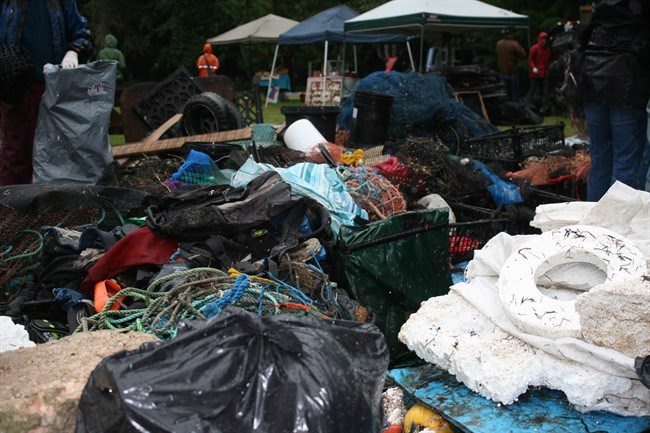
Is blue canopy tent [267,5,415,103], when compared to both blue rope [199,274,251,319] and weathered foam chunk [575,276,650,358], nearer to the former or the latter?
blue rope [199,274,251,319]

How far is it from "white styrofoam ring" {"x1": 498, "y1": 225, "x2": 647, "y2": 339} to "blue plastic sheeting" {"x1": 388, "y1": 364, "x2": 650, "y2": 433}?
0.88 ft

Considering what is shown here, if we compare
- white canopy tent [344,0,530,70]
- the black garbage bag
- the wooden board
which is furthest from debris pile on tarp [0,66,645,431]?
white canopy tent [344,0,530,70]

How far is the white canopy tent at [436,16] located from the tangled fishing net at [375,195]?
33.6ft

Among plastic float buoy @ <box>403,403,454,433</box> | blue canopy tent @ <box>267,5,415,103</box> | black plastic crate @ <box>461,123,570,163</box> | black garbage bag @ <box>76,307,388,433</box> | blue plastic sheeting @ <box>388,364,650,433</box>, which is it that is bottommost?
plastic float buoy @ <box>403,403,454,433</box>

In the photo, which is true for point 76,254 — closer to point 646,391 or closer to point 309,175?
point 309,175

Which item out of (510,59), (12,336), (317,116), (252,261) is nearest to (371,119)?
(317,116)

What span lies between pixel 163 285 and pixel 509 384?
1697 mm

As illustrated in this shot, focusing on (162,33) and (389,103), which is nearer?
(389,103)

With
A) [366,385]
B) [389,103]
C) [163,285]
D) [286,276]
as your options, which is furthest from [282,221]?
[389,103]

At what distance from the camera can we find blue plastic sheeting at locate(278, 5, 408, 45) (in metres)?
19.8

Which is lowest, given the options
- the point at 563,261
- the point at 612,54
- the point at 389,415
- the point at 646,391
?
the point at 389,415

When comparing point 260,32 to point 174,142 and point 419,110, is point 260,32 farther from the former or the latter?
point 174,142

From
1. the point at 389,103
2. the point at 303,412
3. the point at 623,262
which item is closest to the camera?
the point at 303,412

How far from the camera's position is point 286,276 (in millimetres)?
3645
